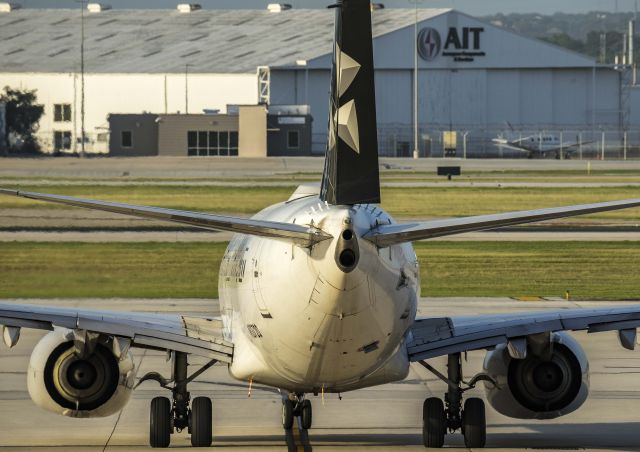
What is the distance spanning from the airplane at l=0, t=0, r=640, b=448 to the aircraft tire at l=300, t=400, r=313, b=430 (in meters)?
0.04

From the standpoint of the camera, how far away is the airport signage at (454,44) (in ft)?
580

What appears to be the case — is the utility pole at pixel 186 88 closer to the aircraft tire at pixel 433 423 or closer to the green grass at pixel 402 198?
the green grass at pixel 402 198

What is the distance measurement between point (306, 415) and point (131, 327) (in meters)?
3.91

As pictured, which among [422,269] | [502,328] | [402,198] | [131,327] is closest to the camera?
[131,327]

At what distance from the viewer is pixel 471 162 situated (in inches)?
5984

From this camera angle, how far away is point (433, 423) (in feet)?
77.1

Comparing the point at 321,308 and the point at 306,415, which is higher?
the point at 321,308

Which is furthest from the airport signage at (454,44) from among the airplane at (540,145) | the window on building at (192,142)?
the window on building at (192,142)

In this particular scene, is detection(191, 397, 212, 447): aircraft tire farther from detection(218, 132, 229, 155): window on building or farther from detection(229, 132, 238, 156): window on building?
detection(229, 132, 238, 156): window on building

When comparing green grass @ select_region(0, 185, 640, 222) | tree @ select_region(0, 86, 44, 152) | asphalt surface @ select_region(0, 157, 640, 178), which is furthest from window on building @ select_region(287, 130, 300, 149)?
green grass @ select_region(0, 185, 640, 222)

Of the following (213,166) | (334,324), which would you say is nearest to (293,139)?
(213,166)

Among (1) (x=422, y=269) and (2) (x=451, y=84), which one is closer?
(1) (x=422, y=269)

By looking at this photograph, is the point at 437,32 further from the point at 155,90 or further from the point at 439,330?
the point at 439,330

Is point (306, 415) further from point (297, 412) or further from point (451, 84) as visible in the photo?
point (451, 84)
